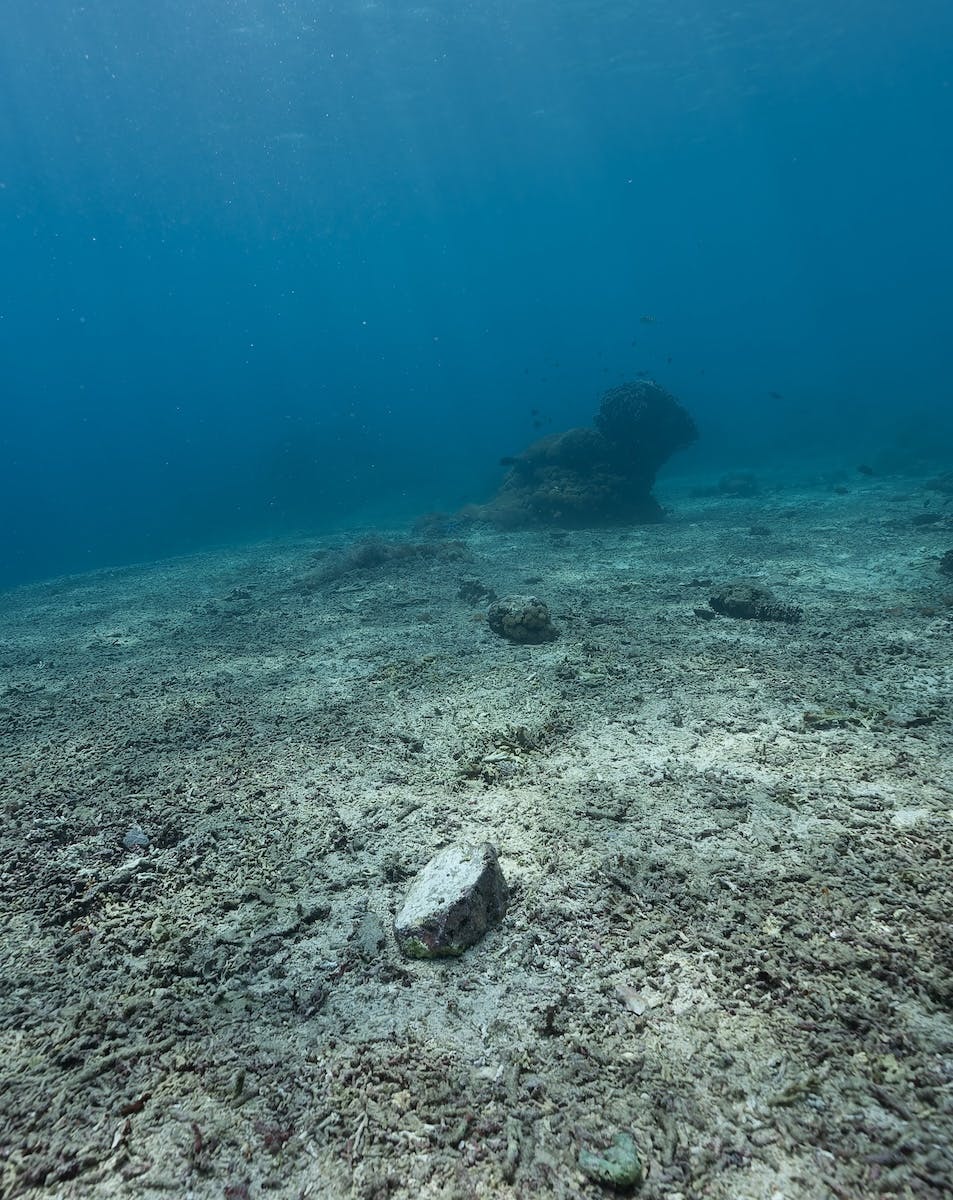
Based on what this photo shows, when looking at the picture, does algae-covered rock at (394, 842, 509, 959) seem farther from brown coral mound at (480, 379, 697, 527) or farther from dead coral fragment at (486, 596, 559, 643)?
brown coral mound at (480, 379, 697, 527)

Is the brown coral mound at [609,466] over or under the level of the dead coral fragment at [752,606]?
over

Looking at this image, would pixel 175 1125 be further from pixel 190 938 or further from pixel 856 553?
pixel 856 553

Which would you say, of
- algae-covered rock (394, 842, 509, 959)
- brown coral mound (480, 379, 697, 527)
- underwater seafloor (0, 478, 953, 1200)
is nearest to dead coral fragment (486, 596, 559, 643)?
underwater seafloor (0, 478, 953, 1200)

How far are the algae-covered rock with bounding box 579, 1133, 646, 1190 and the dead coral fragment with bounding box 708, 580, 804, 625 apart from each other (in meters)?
7.49

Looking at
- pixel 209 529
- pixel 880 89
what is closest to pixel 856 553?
pixel 209 529

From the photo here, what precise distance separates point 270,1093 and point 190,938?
1221mm

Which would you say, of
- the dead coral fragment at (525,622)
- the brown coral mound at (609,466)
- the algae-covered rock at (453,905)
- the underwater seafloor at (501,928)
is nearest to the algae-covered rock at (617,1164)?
the underwater seafloor at (501,928)

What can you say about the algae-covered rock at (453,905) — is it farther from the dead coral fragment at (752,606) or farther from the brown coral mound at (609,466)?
the brown coral mound at (609,466)

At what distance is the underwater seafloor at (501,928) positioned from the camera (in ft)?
7.39

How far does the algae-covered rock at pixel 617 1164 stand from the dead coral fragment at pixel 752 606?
7492 millimetres

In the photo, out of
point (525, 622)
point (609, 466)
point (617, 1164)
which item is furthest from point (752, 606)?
point (609, 466)

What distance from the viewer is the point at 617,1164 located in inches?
83.9

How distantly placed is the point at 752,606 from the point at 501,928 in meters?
6.91

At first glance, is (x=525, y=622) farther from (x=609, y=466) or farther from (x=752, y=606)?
(x=609, y=466)
